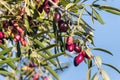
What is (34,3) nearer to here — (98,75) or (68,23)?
(68,23)

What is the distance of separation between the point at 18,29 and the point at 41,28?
343 millimetres

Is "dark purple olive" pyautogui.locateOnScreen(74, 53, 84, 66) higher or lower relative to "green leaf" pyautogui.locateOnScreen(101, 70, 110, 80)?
higher

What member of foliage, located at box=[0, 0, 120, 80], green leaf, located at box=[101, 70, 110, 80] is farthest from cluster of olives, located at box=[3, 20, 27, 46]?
green leaf, located at box=[101, 70, 110, 80]

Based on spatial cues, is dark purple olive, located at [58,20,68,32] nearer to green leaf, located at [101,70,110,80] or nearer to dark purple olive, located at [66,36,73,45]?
dark purple olive, located at [66,36,73,45]

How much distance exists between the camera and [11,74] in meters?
1.83

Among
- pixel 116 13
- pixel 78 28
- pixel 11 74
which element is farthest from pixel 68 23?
pixel 11 74

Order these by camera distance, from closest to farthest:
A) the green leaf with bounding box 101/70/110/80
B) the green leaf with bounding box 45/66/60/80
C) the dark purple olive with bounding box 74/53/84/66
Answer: the green leaf with bounding box 101/70/110/80
the dark purple olive with bounding box 74/53/84/66
the green leaf with bounding box 45/66/60/80

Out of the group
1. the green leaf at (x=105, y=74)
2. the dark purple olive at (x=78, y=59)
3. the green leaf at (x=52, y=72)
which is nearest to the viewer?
the green leaf at (x=105, y=74)

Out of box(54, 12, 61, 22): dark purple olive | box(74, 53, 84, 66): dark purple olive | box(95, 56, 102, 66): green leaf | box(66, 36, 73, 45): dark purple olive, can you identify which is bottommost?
box(95, 56, 102, 66): green leaf

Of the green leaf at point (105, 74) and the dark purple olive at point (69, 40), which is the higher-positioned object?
the dark purple olive at point (69, 40)

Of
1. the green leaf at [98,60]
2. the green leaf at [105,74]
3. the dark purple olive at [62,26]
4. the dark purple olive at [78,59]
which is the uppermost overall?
the dark purple olive at [62,26]

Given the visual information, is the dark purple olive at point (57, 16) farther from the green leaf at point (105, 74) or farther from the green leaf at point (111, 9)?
the green leaf at point (105, 74)

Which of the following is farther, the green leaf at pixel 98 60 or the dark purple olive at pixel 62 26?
the dark purple olive at pixel 62 26

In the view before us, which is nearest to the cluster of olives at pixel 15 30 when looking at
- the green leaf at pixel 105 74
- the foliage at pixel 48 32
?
the foliage at pixel 48 32
